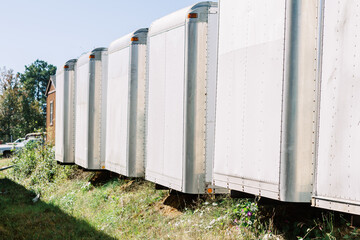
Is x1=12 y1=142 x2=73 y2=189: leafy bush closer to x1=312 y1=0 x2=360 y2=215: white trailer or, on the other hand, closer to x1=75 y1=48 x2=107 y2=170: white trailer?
x1=75 y1=48 x2=107 y2=170: white trailer

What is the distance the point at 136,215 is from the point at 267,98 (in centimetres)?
492

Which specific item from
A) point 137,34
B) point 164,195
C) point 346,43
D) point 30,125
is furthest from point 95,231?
point 30,125

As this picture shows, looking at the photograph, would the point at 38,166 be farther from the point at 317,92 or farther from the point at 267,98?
the point at 317,92

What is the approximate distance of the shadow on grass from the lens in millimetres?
8906

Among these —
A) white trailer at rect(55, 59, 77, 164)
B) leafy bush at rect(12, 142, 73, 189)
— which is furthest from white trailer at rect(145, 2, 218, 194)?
leafy bush at rect(12, 142, 73, 189)

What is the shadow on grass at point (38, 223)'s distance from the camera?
29.2ft

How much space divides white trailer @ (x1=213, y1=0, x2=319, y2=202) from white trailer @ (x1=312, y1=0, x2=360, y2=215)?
0.26 meters

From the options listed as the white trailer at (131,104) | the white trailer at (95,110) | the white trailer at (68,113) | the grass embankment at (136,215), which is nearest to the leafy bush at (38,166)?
the grass embankment at (136,215)

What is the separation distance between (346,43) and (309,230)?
8.65 ft

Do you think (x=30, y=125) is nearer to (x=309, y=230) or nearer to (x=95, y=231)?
(x=95, y=231)

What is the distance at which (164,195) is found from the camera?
9.59 metres

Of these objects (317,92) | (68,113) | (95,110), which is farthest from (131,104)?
(317,92)

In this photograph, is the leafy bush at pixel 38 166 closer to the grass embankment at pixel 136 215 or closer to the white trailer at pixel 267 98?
the grass embankment at pixel 136 215

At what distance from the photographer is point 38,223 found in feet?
33.3
